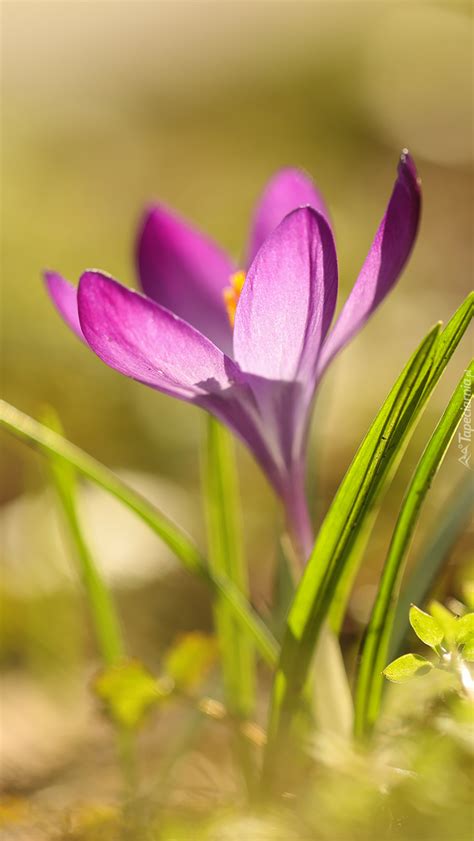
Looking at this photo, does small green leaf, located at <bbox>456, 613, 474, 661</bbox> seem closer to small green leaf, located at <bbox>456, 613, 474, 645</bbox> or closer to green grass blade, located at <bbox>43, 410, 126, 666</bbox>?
small green leaf, located at <bbox>456, 613, 474, 645</bbox>

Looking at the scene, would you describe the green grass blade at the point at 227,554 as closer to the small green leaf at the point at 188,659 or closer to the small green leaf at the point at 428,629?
the small green leaf at the point at 188,659

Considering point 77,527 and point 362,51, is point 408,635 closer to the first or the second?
point 77,527

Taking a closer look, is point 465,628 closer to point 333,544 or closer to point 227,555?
point 333,544

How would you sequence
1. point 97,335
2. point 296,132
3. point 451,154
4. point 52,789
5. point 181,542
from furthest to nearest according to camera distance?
point 296,132
point 451,154
point 52,789
point 181,542
point 97,335

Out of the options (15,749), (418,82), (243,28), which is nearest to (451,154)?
(418,82)

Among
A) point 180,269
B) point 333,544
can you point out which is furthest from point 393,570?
point 180,269

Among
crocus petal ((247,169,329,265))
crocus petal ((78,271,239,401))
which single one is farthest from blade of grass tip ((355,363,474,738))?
crocus petal ((247,169,329,265))
